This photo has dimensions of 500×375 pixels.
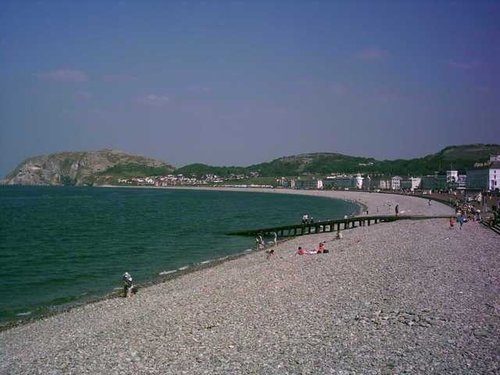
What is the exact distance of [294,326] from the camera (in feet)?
41.8

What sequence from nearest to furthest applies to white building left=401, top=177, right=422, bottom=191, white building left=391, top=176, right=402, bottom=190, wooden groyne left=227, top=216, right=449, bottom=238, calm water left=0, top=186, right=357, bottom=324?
calm water left=0, top=186, right=357, bottom=324 → wooden groyne left=227, top=216, right=449, bottom=238 → white building left=401, top=177, right=422, bottom=191 → white building left=391, top=176, right=402, bottom=190

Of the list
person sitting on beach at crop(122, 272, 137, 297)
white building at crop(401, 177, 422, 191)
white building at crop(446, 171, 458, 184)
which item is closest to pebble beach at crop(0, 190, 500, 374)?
person sitting on beach at crop(122, 272, 137, 297)

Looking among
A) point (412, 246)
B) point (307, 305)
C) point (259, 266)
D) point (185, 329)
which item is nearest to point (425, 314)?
point (307, 305)

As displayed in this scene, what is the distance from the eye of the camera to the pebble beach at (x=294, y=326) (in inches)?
400

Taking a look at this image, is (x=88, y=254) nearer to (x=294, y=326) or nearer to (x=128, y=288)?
(x=128, y=288)

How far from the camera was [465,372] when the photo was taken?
8.94 m

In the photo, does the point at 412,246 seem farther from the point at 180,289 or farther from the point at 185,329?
the point at 185,329

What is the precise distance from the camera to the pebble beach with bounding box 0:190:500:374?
10.2m

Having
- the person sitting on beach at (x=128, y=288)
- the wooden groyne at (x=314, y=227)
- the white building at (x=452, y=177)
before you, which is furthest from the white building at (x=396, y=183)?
the person sitting on beach at (x=128, y=288)

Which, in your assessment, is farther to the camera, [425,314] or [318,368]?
[425,314]

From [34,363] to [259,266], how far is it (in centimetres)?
1347

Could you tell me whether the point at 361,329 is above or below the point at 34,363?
above

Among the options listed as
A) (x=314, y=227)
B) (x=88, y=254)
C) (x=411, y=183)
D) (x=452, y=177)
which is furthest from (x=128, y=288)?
(x=411, y=183)

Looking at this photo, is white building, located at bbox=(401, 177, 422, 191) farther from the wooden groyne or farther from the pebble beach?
the pebble beach
